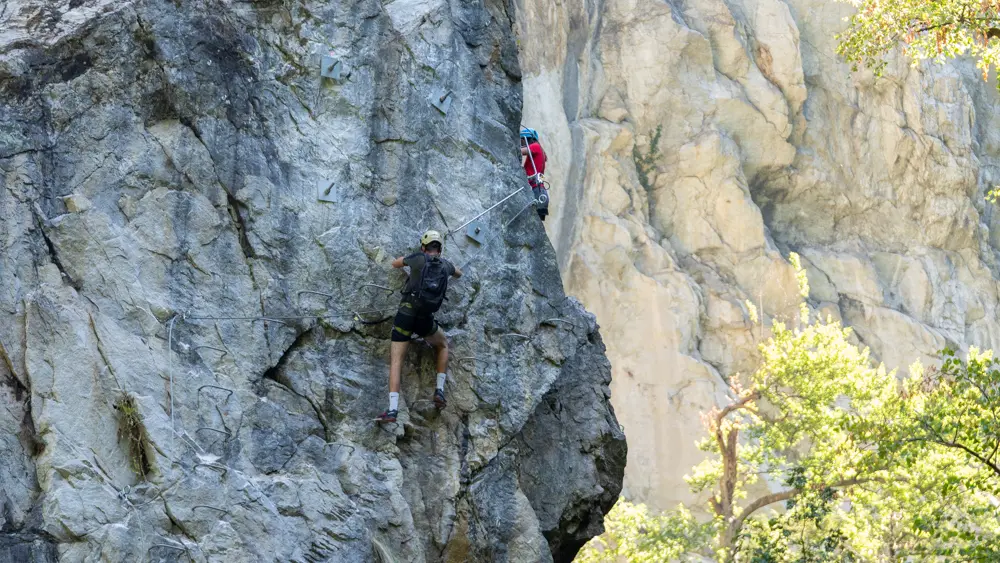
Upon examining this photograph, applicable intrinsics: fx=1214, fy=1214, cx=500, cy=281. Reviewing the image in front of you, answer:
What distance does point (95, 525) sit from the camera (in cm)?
957

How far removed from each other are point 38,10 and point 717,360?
19.8 metres

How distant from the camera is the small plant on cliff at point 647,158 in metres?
30.1

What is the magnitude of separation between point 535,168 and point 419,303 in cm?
364

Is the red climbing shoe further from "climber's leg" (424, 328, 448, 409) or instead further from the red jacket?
the red jacket

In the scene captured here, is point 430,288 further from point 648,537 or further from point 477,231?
point 648,537

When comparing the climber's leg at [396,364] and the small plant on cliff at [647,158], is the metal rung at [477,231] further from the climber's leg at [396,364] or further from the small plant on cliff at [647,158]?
the small plant on cliff at [647,158]

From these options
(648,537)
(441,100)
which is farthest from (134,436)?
(648,537)

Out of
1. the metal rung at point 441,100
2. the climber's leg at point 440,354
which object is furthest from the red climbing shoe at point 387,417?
the metal rung at point 441,100

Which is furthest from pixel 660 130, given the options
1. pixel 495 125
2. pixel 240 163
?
pixel 240 163

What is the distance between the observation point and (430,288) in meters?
11.1

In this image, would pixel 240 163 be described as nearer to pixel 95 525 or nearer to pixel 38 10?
pixel 38 10

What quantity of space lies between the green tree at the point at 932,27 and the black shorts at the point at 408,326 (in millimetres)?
6729

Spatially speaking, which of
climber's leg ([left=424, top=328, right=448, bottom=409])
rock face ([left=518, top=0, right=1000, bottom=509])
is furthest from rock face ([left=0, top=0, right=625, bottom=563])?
rock face ([left=518, top=0, right=1000, bottom=509])

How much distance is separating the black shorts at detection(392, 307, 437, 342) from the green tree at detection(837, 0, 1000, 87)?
22.1 feet
